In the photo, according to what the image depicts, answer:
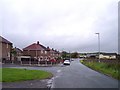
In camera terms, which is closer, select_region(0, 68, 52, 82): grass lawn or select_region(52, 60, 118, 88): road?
select_region(52, 60, 118, 88): road

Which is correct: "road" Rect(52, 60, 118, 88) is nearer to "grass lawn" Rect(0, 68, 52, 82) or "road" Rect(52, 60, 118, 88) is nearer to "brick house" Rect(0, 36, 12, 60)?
"grass lawn" Rect(0, 68, 52, 82)

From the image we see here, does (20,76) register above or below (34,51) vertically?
below

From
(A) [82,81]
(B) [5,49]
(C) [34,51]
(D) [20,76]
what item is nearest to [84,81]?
(A) [82,81]

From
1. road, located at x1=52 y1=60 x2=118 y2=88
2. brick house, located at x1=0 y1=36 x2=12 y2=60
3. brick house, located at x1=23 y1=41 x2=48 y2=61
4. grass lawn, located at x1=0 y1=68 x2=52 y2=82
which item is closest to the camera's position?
road, located at x1=52 y1=60 x2=118 y2=88

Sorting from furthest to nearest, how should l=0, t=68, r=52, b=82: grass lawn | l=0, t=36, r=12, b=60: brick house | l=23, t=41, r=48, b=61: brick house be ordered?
1. l=23, t=41, r=48, b=61: brick house
2. l=0, t=36, r=12, b=60: brick house
3. l=0, t=68, r=52, b=82: grass lawn

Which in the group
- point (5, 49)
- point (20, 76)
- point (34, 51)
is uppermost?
point (5, 49)

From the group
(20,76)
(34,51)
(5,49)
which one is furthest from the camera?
(34,51)

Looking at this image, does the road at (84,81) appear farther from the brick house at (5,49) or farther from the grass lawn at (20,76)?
the brick house at (5,49)

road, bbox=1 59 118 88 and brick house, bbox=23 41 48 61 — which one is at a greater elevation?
brick house, bbox=23 41 48 61

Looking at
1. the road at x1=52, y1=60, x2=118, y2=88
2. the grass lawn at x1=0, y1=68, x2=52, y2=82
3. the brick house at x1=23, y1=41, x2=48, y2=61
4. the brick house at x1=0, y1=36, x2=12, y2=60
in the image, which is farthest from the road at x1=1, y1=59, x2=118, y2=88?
the brick house at x1=23, y1=41, x2=48, y2=61

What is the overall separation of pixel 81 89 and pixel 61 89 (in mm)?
1160

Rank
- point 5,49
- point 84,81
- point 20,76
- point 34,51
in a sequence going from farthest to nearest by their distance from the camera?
point 34,51
point 5,49
point 20,76
point 84,81

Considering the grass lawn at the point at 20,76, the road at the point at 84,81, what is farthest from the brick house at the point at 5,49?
the road at the point at 84,81

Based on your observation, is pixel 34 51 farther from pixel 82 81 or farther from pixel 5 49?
pixel 82 81
